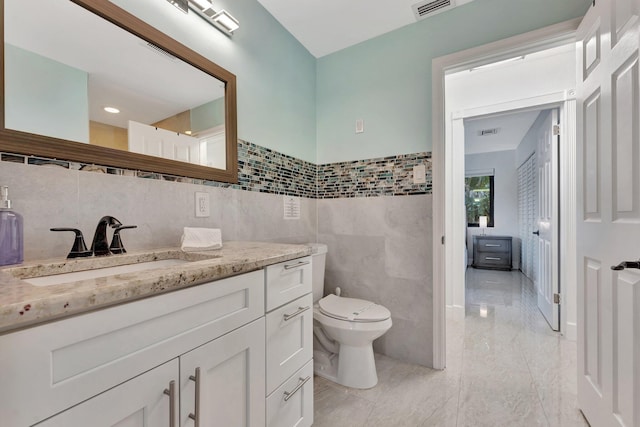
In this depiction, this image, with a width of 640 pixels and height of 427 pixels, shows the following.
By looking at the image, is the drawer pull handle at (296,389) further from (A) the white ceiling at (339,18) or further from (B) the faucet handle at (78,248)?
(A) the white ceiling at (339,18)

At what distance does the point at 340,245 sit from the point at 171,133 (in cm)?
147

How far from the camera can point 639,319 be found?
39.6 inches

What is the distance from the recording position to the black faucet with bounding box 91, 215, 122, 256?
1.00 m

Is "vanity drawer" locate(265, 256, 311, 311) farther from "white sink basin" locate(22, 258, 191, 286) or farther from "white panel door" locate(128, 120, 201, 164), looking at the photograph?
"white panel door" locate(128, 120, 201, 164)

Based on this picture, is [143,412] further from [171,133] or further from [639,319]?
[639,319]

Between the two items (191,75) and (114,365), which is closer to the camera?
(114,365)

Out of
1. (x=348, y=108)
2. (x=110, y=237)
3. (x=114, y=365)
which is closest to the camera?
(x=114, y=365)

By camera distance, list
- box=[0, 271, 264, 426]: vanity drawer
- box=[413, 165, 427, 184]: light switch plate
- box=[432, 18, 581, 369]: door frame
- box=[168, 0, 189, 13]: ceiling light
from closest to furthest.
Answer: box=[0, 271, 264, 426]: vanity drawer
box=[168, 0, 189, 13]: ceiling light
box=[432, 18, 581, 369]: door frame
box=[413, 165, 427, 184]: light switch plate

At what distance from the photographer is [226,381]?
2.85 ft

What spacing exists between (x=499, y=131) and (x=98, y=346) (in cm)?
525

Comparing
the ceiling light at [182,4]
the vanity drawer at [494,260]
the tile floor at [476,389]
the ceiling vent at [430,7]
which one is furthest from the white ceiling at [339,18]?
the vanity drawer at [494,260]

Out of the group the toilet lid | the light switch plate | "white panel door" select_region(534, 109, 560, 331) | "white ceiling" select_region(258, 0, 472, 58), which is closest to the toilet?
the toilet lid

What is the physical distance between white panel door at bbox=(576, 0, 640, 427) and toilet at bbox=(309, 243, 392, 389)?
0.98m

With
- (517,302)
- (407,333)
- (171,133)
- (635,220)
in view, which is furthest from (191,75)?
(517,302)
